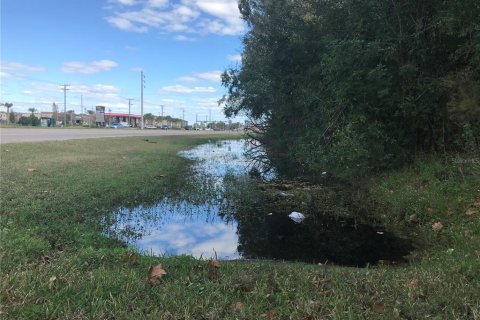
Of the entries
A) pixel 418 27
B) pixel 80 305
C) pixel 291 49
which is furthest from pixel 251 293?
pixel 291 49

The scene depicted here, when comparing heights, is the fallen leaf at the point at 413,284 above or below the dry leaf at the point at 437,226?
above

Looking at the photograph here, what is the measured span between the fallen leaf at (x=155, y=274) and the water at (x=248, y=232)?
6.28ft

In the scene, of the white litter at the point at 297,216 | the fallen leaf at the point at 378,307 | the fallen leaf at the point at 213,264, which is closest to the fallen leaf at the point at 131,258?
the fallen leaf at the point at 213,264

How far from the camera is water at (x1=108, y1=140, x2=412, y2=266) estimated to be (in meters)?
7.15

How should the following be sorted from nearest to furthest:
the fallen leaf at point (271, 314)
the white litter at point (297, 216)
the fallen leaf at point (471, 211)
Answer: the fallen leaf at point (271, 314), the fallen leaf at point (471, 211), the white litter at point (297, 216)

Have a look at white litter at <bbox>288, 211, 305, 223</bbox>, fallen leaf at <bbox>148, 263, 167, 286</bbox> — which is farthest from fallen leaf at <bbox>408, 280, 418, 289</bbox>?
white litter at <bbox>288, 211, 305, 223</bbox>

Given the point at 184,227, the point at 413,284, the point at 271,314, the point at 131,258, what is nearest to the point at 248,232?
the point at 184,227

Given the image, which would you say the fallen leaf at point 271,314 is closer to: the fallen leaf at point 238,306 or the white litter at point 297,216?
the fallen leaf at point 238,306

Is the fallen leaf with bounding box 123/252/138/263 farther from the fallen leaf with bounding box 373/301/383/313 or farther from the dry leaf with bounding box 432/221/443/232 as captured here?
the dry leaf with bounding box 432/221/443/232

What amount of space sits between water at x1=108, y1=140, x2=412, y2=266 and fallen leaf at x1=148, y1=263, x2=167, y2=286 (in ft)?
6.28

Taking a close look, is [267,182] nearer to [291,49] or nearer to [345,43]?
[345,43]

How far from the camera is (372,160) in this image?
12500 millimetres

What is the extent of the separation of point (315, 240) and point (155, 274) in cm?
437

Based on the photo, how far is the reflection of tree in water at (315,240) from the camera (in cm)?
708
